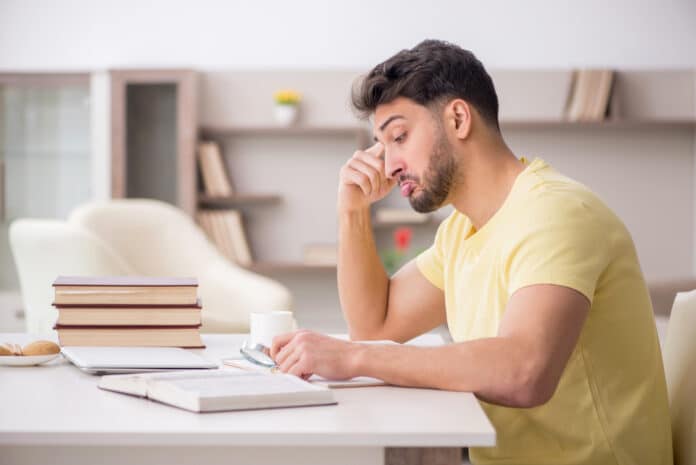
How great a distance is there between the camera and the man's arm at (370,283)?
1995 millimetres

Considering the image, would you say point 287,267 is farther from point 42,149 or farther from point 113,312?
point 113,312

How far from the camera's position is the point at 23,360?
155 centimetres

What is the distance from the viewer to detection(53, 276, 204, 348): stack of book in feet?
5.71

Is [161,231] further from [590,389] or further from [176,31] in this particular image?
[590,389]

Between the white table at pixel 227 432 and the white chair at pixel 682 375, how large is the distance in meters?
0.48

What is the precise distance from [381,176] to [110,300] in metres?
0.59

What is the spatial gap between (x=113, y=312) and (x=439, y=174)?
0.62m

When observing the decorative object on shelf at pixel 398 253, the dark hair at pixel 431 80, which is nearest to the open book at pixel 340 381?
the dark hair at pixel 431 80

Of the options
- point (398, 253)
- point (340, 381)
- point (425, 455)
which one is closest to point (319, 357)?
point (340, 381)

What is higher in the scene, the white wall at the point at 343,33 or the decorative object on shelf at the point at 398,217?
the white wall at the point at 343,33

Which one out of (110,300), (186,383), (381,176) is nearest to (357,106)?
(381,176)

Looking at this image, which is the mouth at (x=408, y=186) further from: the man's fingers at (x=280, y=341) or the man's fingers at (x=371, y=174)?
the man's fingers at (x=280, y=341)

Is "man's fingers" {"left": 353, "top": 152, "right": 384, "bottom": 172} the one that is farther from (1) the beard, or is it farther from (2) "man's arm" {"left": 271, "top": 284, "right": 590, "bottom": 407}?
(2) "man's arm" {"left": 271, "top": 284, "right": 590, "bottom": 407}

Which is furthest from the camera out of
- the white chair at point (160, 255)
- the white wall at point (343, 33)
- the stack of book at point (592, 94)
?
the white wall at point (343, 33)
